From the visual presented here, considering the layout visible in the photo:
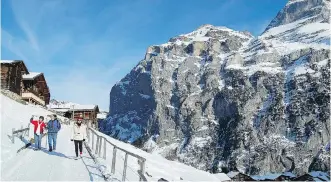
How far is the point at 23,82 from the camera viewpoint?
76.6 metres

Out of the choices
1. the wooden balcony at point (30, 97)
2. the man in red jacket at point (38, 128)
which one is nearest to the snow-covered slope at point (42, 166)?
the man in red jacket at point (38, 128)

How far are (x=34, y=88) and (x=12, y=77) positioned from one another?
12380mm


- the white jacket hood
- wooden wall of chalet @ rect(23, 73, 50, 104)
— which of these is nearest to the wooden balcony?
wooden wall of chalet @ rect(23, 73, 50, 104)

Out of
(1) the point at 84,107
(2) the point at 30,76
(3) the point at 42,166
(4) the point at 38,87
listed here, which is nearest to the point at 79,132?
(3) the point at 42,166

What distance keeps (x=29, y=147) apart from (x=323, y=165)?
619 feet

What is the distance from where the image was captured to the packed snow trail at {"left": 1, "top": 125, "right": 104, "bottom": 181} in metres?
15.9

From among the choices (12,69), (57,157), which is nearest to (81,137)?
(57,157)

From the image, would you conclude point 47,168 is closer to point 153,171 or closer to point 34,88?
point 153,171

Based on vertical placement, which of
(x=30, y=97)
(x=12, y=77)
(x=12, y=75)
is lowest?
(x=30, y=97)

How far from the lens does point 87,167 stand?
1897cm

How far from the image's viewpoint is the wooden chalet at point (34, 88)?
7638 centimetres

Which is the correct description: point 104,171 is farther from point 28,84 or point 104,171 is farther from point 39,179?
point 28,84

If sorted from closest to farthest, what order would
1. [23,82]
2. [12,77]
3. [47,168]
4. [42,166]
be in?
[47,168] → [42,166] → [12,77] → [23,82]

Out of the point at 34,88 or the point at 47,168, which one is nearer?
the point at 47,168
